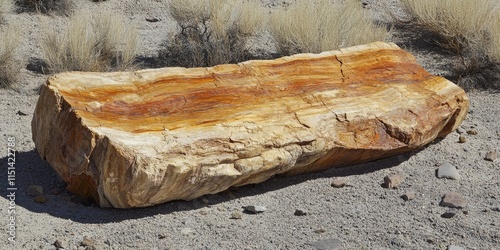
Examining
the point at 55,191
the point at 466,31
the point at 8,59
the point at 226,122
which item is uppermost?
the point at 226,122

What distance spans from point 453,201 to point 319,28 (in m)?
2.91

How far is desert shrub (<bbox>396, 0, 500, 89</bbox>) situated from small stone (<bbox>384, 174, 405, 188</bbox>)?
2073 mm

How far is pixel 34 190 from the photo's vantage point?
5.13 metres

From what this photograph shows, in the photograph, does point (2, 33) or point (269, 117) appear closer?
point (269, 117)

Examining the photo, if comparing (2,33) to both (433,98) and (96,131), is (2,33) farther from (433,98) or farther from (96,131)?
(433,98)

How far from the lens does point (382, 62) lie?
20.0 feet

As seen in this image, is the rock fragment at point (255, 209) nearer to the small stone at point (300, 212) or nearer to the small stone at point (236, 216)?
the small stone at point (236, 216)

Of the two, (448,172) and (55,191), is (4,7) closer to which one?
(55,191)

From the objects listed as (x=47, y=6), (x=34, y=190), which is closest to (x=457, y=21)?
(x=47, y=6)

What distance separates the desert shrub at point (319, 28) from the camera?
7535 mm

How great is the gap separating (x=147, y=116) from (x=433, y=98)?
1.98 metres

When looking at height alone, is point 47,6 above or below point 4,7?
below

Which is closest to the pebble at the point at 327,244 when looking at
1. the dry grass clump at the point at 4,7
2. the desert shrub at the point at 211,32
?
the desert shrub at the point at 211,32

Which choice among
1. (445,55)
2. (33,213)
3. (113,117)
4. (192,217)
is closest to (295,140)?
(192,217)
